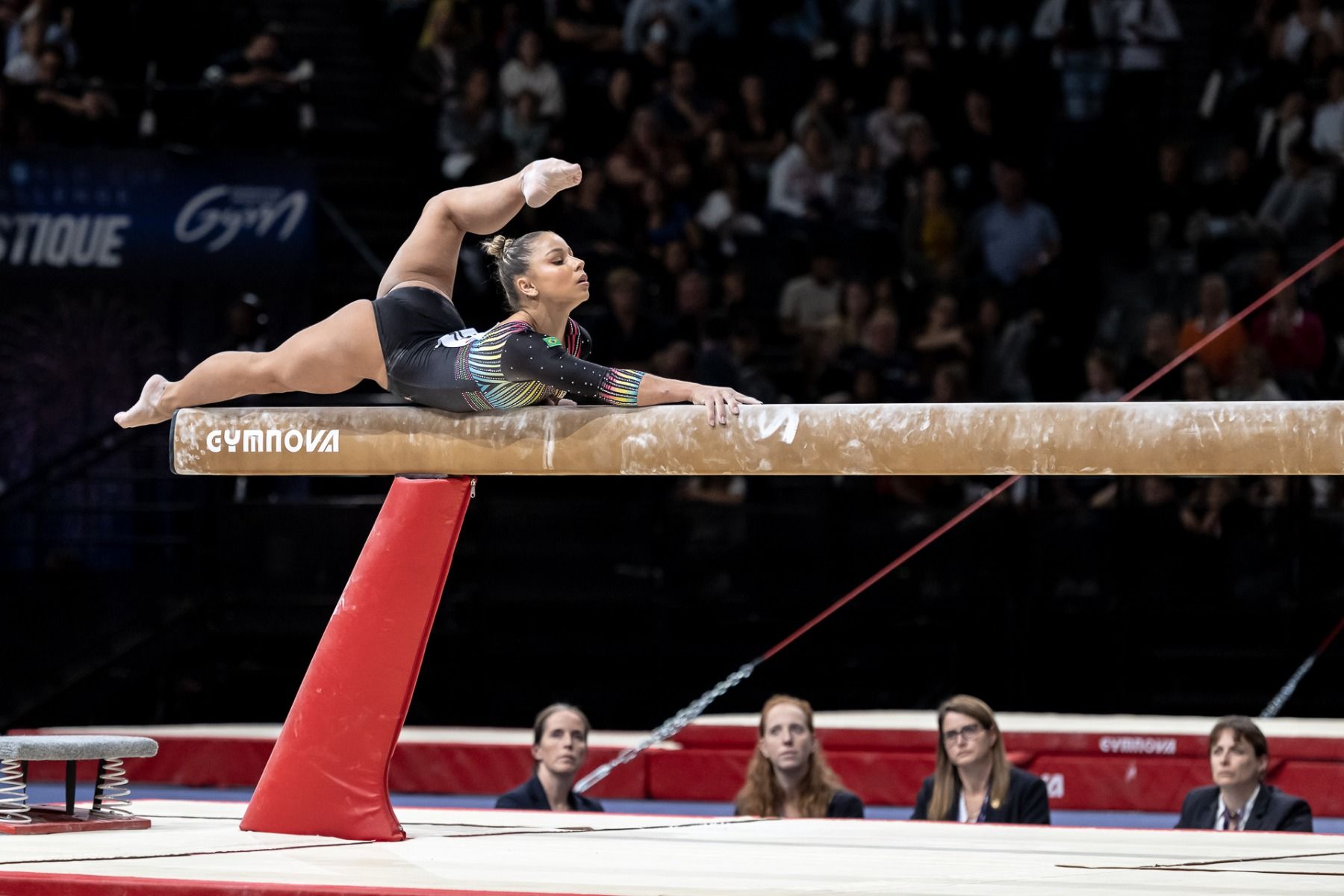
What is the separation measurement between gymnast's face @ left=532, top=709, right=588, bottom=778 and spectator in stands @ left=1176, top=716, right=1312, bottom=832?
6.22ft

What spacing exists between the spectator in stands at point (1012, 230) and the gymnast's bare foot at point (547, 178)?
21.1 ft

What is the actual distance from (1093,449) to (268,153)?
7.28m

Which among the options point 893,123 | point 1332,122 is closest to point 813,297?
point 893,123

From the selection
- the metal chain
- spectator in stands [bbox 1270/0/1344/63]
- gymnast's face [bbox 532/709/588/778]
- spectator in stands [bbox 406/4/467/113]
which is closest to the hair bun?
gymnast's face [bbox 532/709/588/778]

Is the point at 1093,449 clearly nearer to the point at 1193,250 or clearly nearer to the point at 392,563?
the point at 392,563

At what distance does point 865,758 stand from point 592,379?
419 centimetres

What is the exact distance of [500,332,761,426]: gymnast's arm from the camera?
3912 millimetres

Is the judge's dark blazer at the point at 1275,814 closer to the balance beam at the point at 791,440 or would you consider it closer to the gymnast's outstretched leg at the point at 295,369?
the balance beam at the point at 791,440

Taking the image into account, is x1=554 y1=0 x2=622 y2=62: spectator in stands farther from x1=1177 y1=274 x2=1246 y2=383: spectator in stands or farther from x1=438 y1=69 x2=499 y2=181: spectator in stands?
x1=1177 y1=274 x2=1246 y2=383: spectator in stands

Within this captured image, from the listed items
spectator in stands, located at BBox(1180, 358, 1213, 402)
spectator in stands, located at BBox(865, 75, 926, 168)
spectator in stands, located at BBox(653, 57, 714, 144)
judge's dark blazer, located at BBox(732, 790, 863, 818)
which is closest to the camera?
judge's dark blazer, located at BBox(732, 790, 863, 818)

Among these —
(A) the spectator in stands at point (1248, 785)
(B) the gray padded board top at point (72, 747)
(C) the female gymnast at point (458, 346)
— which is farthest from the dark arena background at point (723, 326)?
(C) the female gymnast at point (458, 346)

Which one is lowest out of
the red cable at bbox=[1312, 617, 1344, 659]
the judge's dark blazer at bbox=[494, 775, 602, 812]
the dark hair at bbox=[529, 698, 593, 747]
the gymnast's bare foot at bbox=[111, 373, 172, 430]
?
the judge's dark blazer at bbox=[494, 775, 602, 812]

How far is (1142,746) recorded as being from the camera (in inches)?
298

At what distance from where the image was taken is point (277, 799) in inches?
163
